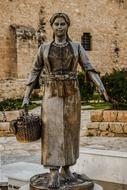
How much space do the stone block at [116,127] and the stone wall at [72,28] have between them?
13.8 metres

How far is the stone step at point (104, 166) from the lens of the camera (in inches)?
261

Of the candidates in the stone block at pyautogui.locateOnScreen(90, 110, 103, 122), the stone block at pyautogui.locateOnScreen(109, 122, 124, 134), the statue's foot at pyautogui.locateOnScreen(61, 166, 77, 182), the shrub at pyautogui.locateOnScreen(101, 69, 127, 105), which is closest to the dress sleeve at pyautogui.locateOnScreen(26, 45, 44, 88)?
the statue's foot at pyautogui.locateOnScreen(61, 166, 77, 182)

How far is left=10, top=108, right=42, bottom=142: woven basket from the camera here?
471 cm

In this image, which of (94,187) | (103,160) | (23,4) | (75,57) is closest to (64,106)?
(75,57)

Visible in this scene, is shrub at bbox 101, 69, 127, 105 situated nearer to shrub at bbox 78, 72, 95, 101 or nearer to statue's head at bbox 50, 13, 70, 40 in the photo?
shrub at bbox 78, 72, 95, 101

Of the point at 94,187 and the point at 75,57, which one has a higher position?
the point at 75,57

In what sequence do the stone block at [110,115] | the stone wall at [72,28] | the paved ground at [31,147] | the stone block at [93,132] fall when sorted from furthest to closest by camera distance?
the stone wall at [72,28] → the stone block at [110,115] → the stone block at [93,132] → the paved ground at [31,147]

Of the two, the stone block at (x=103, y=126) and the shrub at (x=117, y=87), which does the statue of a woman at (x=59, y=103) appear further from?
the shrub at (x=117, y=87)

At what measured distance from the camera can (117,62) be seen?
30.9 meters

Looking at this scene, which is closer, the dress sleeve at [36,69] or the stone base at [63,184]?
the stone base at [63,184]

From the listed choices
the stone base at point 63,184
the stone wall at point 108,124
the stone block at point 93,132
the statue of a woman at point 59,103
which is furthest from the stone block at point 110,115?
the statue of a woman at point 59,103

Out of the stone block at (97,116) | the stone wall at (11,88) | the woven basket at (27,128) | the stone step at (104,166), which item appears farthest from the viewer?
the stone wall at (11,88)

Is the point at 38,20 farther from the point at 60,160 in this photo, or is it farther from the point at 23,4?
the point at 60,160

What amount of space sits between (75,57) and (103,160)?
2343 millimetres
